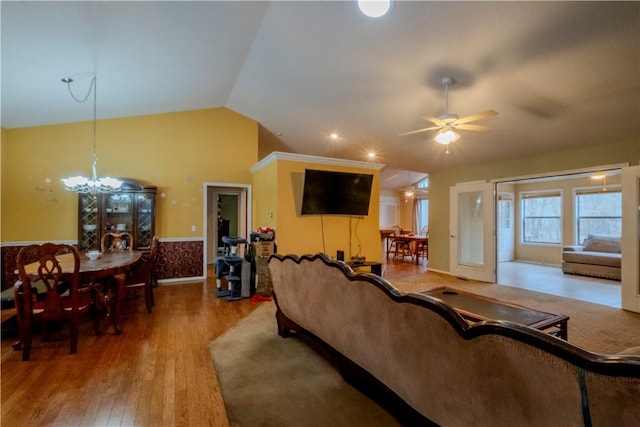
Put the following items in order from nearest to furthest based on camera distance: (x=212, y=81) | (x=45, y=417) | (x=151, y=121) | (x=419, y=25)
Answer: (x=45, y=417) < (x=419, y=25) < (x=212, y=81) < (x=151, y=121)

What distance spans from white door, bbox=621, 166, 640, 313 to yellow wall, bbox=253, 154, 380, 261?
3.69 meters

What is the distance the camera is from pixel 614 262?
6.00m

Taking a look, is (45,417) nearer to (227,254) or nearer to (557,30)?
(227,254)

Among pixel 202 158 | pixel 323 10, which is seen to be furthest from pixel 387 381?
pixel 202 158

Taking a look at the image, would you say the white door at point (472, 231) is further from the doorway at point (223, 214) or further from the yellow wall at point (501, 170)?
the doorway at point (223, 214)

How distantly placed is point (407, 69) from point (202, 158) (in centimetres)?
447

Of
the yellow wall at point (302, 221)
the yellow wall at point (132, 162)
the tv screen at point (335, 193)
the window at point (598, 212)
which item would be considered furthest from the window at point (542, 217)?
the yellow wall at point (132, 162)

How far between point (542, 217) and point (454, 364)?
8973 millimetres

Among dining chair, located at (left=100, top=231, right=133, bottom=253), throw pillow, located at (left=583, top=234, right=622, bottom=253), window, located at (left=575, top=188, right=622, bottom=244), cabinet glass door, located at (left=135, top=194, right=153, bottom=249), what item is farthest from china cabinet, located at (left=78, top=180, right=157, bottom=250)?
window, located at (left=575, top=188, right=622, bottom=244)

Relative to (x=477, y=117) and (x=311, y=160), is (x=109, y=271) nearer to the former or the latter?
(x=311, y=160)

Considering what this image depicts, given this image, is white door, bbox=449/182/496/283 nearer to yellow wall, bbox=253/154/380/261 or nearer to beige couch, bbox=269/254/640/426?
yellow wall, bbox=253/154/380/261

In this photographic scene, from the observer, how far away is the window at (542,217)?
25.8 ft

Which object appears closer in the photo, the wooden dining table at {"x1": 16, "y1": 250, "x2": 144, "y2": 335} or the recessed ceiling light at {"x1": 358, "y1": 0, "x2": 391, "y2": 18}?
the recessed ceiling light at {"x1": 358, "y1": 0, "x2": 391, "y2": 18}

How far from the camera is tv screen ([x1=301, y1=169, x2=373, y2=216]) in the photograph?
4.89 metres
